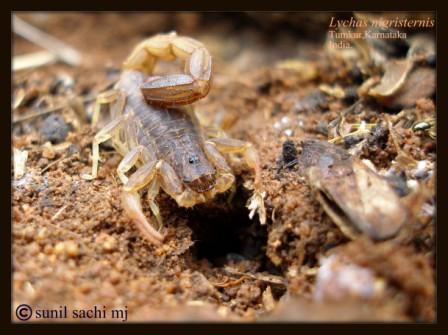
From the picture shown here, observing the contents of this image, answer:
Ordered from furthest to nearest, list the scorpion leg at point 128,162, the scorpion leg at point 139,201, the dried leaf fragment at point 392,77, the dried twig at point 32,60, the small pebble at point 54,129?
the dried twig at point 32,60, the small pebble at point 54,129, the dried leaf fragment at point 392,77, the scorpion leg at point 128,162, the scorpion leg at point 139,201

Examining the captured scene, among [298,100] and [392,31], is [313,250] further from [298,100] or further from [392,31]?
[392,31]

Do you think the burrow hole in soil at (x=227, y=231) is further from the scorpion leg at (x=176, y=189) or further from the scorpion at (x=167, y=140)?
the scorpion leg at (x=176, y=189)

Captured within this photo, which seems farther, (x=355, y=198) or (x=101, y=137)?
(x=101, y=137)

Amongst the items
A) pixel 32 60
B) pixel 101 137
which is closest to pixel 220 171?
pixel 101 137

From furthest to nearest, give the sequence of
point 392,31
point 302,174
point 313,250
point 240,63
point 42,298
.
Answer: point 240,63
point 392,31
point 302,174
point 313,250
point 42,298

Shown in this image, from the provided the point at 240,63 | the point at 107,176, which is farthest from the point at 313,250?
the point at 240,63

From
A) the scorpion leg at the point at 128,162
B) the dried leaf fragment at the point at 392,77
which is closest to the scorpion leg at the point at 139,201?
the scorpion leg at the point at 128,162

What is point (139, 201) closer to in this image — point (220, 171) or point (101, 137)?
point (220, 171)
